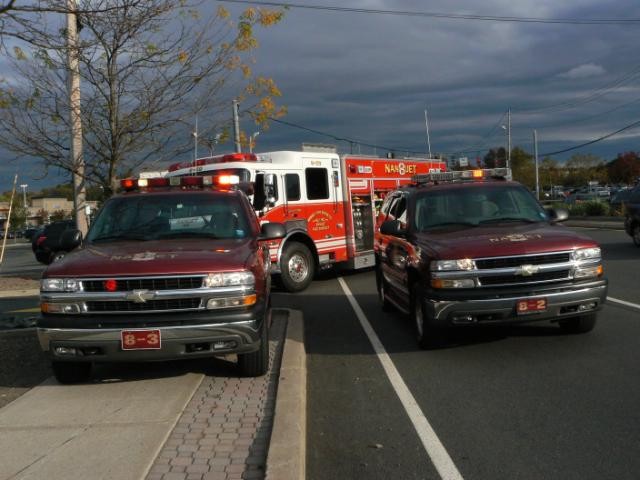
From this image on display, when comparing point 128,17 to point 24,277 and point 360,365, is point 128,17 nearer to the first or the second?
point 360,365

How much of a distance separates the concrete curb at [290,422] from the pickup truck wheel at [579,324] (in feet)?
9.93

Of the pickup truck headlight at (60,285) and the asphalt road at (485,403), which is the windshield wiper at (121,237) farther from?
the asphalt road at (485,403)

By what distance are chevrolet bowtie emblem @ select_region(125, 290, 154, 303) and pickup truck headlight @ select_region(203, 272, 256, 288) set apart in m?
0.46

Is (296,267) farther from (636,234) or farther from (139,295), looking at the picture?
(636,234)

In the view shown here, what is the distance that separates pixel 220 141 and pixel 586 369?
8.87 m

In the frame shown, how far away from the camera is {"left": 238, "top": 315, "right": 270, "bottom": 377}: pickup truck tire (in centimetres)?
588

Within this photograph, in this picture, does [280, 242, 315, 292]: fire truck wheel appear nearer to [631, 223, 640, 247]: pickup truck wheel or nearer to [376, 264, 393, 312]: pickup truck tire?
[376, 264, 393, 312]: pickup truck tire

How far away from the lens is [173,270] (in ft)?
17.3

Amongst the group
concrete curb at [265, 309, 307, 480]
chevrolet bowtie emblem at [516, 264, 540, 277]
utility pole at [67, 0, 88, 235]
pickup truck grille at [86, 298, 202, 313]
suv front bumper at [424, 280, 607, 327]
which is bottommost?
concrete curb at [265, 309, 307, 480]

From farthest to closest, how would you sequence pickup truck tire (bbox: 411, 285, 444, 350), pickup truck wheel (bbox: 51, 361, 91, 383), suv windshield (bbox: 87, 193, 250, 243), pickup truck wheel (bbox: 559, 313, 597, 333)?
1. pickup truck wheel (bbox: 559, 313, 597, 333)
2. pickup truck tire (bbox: 411, 285, 444, 350)
3. suv windshield (bbox: 87, 193, 250, 243)
4. pickup truck wheel (bbox: 51, 361, 91, 383)

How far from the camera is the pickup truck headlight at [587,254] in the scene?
6.46m

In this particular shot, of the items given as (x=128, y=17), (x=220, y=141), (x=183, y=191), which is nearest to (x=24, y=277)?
(x=220, y=141)

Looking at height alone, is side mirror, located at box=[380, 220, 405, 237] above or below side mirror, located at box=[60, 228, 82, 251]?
below

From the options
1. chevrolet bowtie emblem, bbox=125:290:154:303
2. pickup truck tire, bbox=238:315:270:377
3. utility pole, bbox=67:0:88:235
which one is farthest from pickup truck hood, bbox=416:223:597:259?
utility pole, bbox=67:0:88:235
